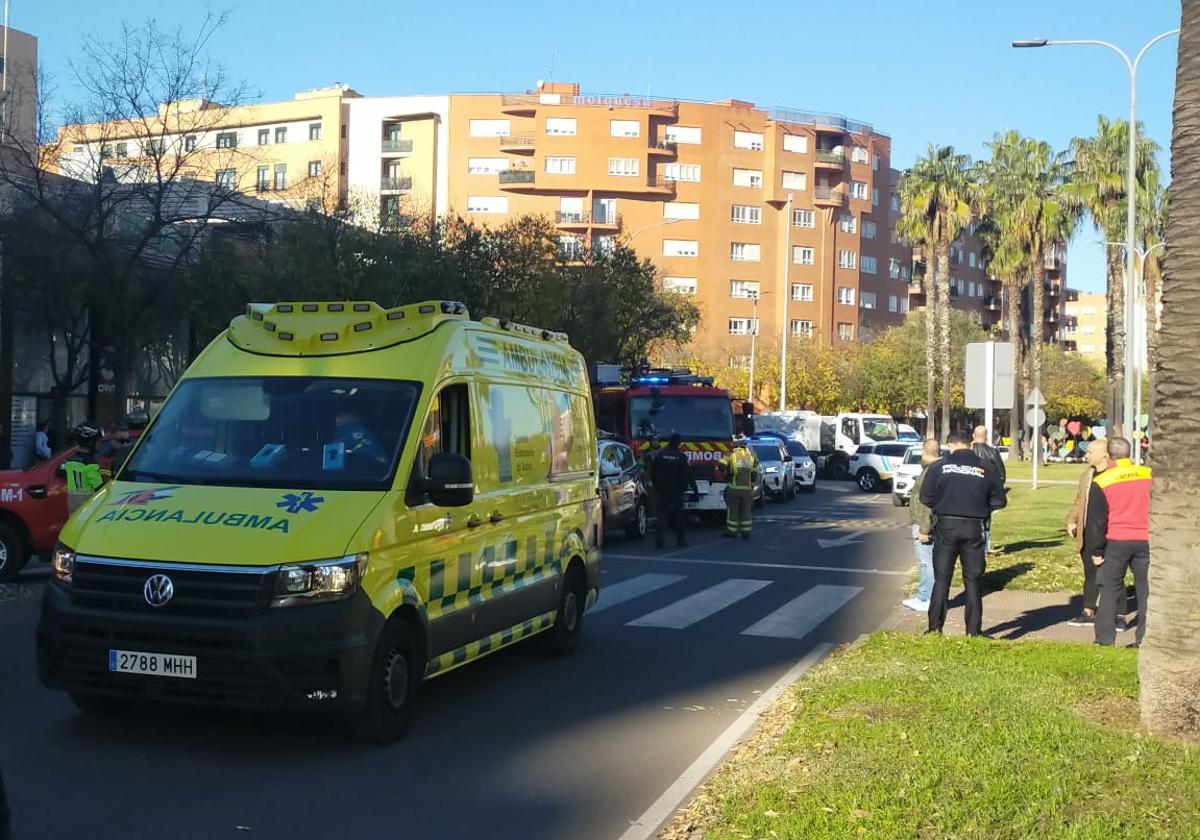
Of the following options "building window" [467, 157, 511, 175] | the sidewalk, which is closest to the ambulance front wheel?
the sidewalk

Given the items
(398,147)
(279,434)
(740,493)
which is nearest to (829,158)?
(398,147)

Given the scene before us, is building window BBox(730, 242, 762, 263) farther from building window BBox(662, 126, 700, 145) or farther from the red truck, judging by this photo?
the red truck

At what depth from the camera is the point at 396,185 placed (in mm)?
85938

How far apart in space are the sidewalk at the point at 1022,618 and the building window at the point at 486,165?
7369 centimetres

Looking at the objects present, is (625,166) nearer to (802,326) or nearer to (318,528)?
(802,326)

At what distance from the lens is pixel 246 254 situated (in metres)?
32.0

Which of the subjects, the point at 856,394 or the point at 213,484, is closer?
the point at 213,484

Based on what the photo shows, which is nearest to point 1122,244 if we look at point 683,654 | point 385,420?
point 683,654

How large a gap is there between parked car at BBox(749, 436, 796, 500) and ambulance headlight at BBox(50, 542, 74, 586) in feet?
93.6

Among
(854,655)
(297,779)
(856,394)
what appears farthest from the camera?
(856,394)

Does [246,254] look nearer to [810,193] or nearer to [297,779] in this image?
[297,779]

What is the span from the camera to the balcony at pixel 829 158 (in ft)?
299

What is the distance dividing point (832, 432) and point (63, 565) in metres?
47.9

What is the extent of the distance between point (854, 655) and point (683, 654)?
5.25ft
